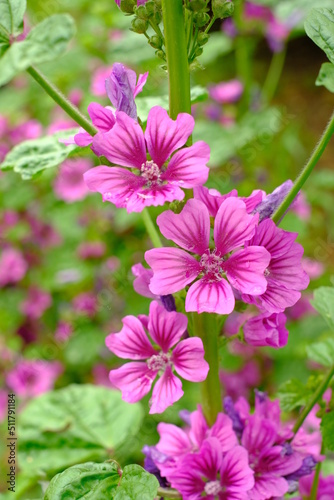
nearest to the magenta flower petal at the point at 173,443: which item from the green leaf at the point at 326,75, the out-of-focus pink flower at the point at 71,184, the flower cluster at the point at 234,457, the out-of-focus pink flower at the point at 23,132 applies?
the flower cluster at the point at 234,457

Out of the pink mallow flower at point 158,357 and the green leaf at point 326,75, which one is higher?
the green leaf at point 326,75

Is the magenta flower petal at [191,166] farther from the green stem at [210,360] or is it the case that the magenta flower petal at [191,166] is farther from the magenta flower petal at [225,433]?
the magenta flower petal at [225,433]

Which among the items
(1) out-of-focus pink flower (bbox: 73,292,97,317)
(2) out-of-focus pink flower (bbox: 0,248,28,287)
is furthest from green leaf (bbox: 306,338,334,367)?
(2) out-of-focus pink flower (bbox: 0,248,28,287)

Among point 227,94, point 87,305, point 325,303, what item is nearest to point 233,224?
point 325,303

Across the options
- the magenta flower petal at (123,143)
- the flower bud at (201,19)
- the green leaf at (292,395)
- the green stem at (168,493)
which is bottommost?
the green stem at (168,493)

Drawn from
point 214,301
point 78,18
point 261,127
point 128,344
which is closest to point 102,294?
point 261,127

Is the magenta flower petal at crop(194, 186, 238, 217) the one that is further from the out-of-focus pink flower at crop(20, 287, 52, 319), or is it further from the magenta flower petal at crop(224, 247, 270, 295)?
the out-of-focus pink flower at crop(20, 287, 52, 319)
